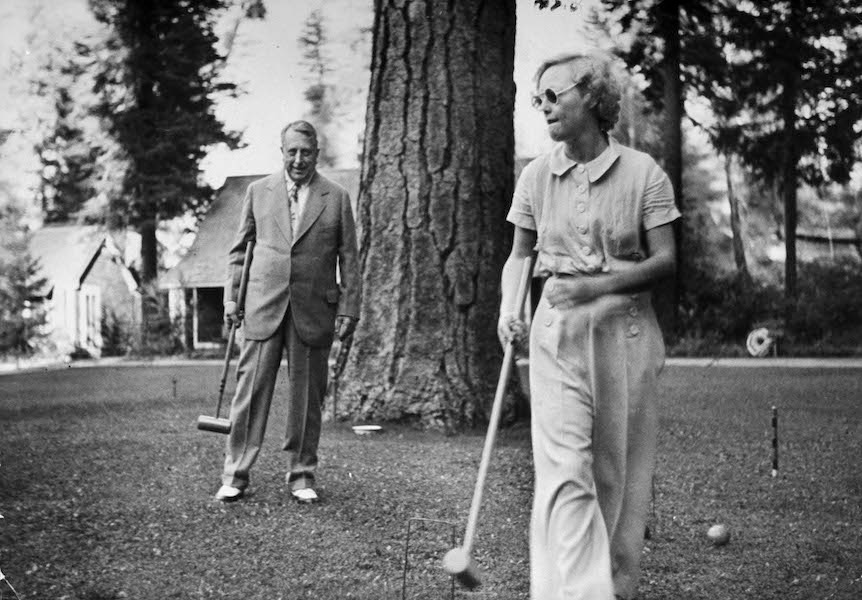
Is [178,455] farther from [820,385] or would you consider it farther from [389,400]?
[820,385]

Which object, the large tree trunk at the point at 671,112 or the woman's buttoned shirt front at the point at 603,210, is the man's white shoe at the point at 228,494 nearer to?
the woman's buttoned shirt front at the point at 603,210

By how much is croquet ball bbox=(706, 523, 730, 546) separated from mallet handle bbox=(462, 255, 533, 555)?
7.19 ft

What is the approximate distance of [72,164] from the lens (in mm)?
9219

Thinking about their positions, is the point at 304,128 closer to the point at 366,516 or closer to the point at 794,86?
the point at 366,516

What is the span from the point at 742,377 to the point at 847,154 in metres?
4.46

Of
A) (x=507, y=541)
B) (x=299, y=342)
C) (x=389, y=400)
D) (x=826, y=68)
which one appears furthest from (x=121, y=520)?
(x=826, y=68)

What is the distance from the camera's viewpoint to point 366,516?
5.95m

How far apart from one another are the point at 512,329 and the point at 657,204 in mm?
609

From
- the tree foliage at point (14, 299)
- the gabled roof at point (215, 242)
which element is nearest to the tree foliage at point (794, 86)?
the tree foliage at point (14, 299)

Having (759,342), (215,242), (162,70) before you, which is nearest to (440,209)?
(162,70)

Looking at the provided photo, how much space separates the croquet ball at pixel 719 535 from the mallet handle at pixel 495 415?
2191 millimetres

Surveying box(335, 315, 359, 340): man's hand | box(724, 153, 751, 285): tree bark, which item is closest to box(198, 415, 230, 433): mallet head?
box(335, 315, 359, 340): man's hand

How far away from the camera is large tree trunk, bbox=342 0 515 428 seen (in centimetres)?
902

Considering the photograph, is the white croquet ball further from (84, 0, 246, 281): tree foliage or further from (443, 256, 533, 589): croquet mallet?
(443, 256, 533, 589): croquet mallet
